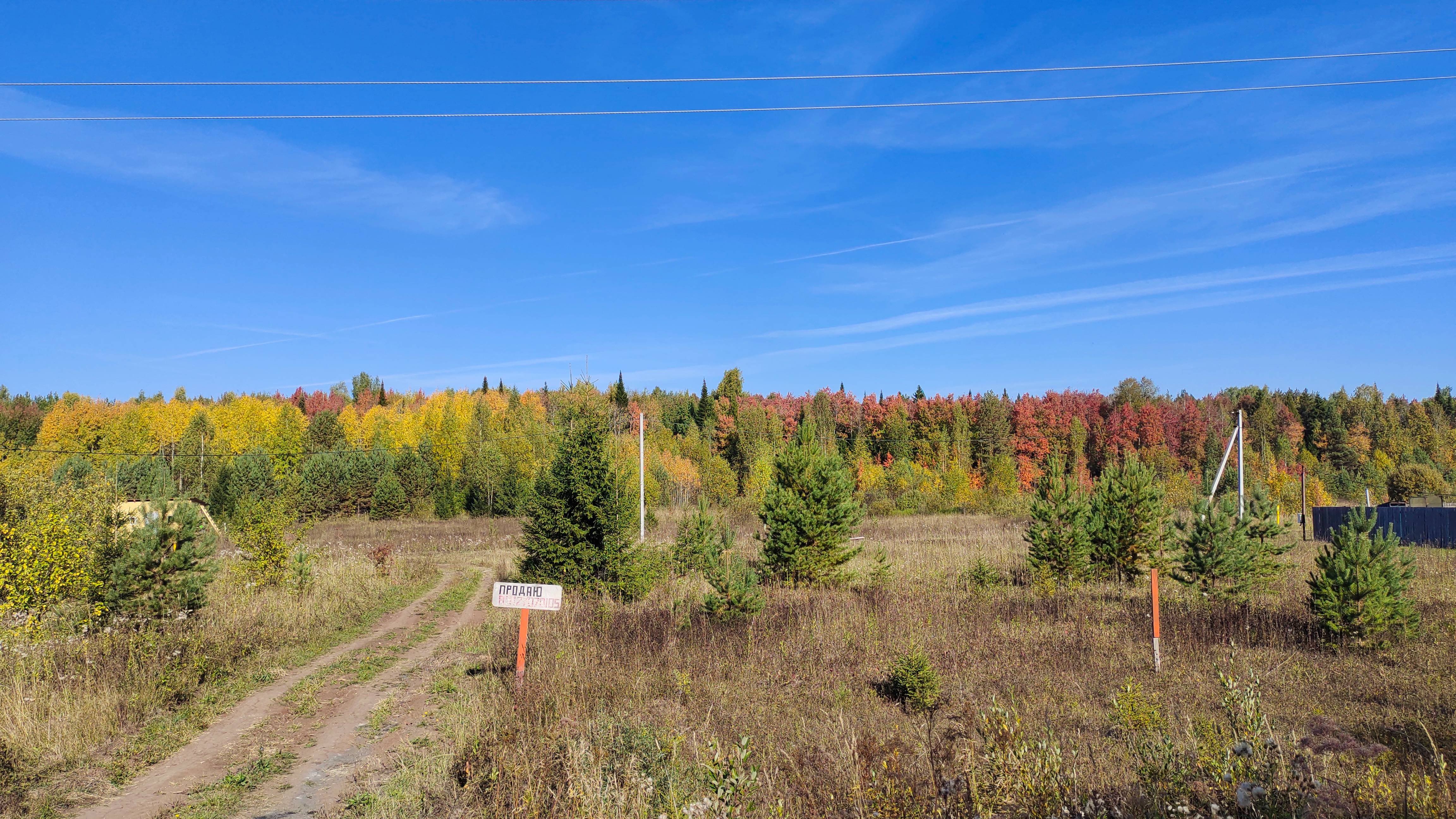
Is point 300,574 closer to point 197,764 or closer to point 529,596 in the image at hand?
point 197,764

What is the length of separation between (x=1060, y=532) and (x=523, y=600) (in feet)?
43.3

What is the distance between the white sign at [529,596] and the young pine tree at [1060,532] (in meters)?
12.2

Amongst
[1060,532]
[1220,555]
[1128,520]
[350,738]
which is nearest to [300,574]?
[350,738]

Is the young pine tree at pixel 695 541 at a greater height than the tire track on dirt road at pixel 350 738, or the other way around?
the young pine tree at pixel 695 541

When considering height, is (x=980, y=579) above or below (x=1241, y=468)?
below

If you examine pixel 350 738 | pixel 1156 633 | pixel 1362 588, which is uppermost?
pixel 1362 588

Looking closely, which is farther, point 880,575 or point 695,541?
point 695,541

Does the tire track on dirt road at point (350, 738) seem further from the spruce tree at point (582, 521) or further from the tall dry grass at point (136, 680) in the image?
the spruce tree at point (582, 521)

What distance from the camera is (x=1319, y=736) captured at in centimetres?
691

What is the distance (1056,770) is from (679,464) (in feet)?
208

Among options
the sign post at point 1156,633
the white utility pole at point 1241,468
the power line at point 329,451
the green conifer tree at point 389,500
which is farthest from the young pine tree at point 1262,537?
the green conifer tree at point 389,500

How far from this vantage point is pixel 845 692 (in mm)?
8719

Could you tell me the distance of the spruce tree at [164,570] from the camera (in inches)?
459

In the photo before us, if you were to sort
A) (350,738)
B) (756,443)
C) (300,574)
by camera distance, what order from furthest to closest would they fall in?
(756,443)
(300,574)
(350,738)
